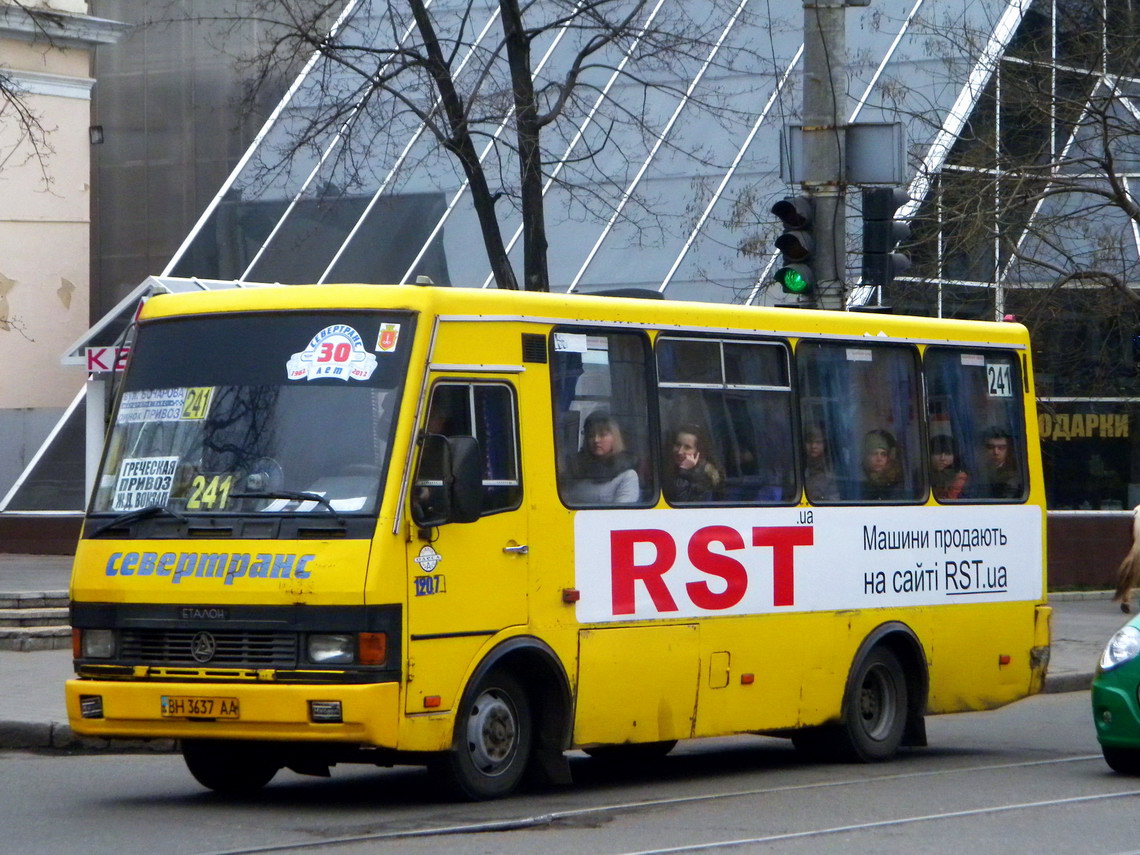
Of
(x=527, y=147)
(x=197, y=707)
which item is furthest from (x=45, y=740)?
(x=527, y=147)

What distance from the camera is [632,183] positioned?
2617 cm

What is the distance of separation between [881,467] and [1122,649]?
2.20m

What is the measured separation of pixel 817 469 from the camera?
1192cm

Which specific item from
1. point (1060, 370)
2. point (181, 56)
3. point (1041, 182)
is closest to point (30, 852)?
point (1041, 182)

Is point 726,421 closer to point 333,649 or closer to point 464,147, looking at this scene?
point 333,649

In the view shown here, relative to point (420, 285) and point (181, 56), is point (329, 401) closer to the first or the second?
point (420, 285)

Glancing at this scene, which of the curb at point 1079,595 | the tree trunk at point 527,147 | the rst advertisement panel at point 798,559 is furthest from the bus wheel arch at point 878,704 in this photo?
the curb at point 1079,595

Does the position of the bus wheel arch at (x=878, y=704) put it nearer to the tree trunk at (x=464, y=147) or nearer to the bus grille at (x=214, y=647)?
the bus grille at (x=214, y=647)

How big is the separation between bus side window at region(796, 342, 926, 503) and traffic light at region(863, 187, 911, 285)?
196 cm

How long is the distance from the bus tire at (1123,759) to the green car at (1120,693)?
0.15 ft

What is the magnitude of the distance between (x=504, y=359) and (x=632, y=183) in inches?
652

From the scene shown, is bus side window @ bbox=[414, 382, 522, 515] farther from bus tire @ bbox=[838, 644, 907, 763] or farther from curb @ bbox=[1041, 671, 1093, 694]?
curb @ bbox=[1041, 671, 1093, 694]

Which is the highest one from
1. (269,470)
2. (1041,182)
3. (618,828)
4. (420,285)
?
(1041,182)

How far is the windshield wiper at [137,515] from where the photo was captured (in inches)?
375
